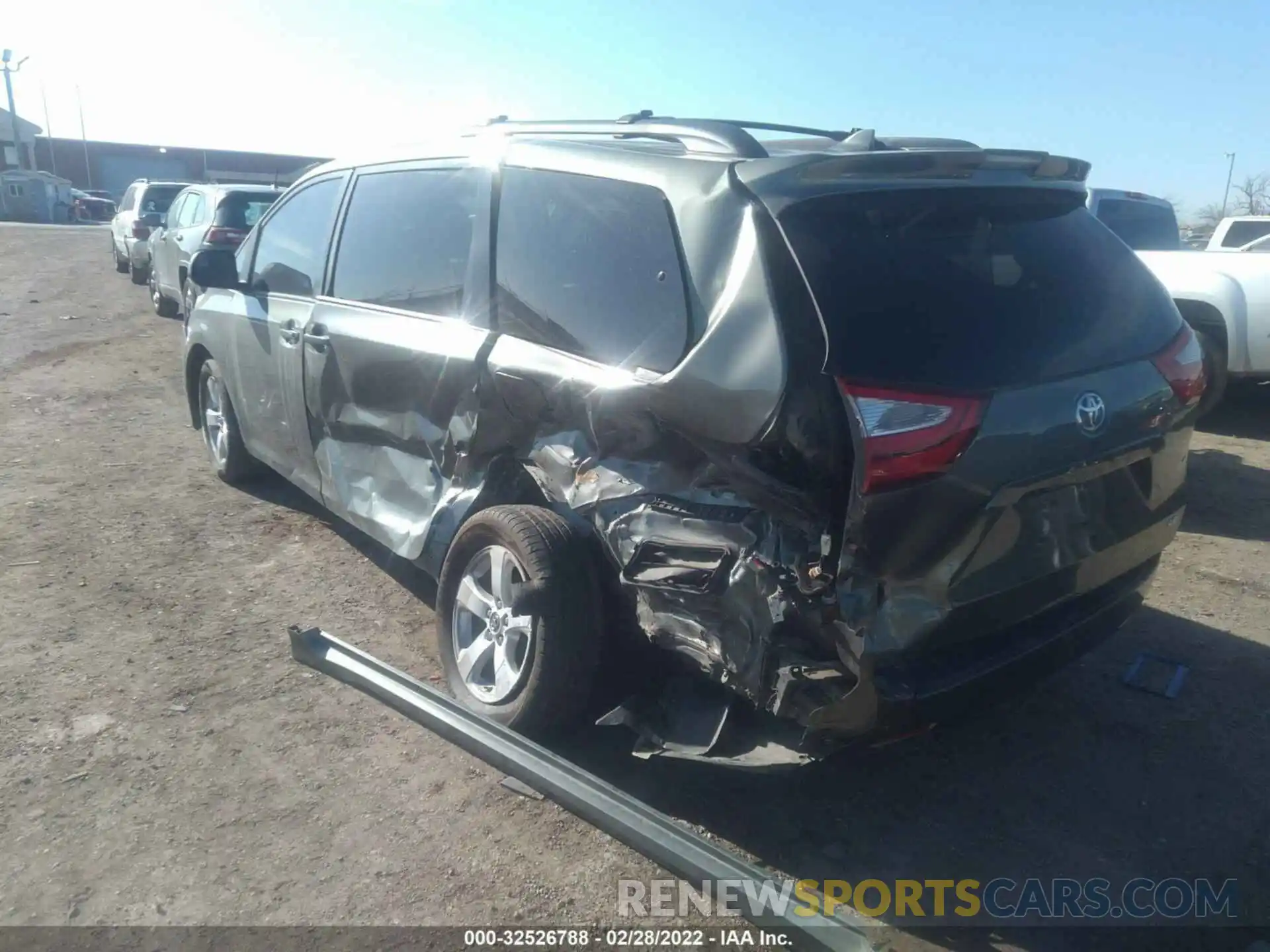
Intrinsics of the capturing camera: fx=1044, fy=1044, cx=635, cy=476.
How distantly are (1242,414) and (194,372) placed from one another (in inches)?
342

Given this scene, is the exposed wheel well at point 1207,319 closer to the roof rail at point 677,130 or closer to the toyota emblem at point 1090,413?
the roof rail at point 677,130

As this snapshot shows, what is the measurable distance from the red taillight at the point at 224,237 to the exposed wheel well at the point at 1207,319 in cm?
983

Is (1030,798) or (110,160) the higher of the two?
(1030,798)

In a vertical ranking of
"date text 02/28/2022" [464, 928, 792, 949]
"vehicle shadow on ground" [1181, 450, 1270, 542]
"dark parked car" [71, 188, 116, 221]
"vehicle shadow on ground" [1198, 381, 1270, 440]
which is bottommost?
"dark parked car" [71, 188, 116, 221]

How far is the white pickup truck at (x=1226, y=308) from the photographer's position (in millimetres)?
7918

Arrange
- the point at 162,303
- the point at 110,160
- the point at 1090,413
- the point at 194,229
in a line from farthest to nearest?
the point at 110,160 < the point at 162,303 < the point at 194,229 < the point at 1090,413

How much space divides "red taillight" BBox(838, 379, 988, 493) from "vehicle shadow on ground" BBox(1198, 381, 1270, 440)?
7.13m

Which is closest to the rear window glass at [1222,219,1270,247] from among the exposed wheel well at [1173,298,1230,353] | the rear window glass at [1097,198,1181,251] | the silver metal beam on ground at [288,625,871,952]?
the rear window glass at [1097,198,1181,251]

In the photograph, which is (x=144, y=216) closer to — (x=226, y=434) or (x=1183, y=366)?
(x=226, y=434)

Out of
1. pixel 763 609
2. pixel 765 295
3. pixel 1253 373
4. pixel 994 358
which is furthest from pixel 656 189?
pixel 1253 373

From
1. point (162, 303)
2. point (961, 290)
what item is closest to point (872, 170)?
point (961, 290)

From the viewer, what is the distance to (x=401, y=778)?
355cm

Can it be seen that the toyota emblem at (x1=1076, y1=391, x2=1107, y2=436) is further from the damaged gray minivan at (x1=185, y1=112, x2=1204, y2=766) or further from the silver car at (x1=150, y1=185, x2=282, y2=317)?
the silver car at (x1=150, y1=185, x2=282, y2=317)

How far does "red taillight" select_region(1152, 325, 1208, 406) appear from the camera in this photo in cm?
334
